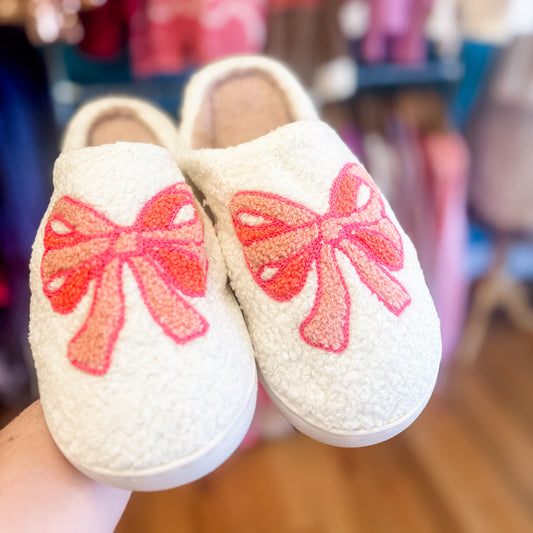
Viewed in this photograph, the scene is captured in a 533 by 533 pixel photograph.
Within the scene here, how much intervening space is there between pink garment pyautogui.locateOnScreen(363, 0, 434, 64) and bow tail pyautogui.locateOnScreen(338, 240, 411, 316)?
0.61m

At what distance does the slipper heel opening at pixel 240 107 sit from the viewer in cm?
47

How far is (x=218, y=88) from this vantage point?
474 mm

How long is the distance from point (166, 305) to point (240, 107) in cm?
24

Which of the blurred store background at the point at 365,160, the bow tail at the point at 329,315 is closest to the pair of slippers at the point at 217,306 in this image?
the bow tail at the point at 329,315

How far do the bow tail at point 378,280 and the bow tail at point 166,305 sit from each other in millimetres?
125

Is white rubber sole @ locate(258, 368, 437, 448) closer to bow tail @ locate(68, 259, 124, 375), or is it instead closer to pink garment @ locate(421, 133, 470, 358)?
bow tail @ locate(68, 259, 124, 375)

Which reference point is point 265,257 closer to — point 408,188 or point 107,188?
point 107,188

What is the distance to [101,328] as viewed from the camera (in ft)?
1.05

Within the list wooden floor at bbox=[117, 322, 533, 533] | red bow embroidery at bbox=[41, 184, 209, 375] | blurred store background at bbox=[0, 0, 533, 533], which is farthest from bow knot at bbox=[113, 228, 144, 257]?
wooden floor at bbox=[117, 322, 533, 533]

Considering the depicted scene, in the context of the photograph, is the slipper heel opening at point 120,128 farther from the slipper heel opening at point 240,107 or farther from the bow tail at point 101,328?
the bow tail at point 101,328

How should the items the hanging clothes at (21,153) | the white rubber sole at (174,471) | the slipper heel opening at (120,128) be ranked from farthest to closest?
the hanging clothes at (21,153) → the slipper heel opening at (120,128) → the white rubber sole at (174,471)

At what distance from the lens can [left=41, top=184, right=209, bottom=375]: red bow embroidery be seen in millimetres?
324

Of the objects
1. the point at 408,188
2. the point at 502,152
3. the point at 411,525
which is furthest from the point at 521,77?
the point at 411,525

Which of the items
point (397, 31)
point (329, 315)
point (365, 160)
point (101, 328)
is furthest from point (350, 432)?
point (397, 31)
